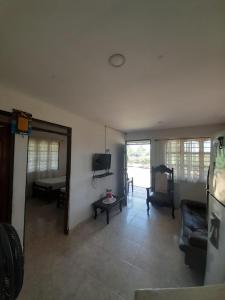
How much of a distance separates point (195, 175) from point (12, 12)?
14.2ft

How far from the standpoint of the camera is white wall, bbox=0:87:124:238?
188cm

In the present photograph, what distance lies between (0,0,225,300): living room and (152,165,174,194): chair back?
60 cm

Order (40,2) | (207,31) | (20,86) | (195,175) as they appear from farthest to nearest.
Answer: (195,175)
(20,86)
(207,31)
(40,2)

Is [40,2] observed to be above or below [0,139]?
above

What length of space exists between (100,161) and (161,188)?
1.91 meters

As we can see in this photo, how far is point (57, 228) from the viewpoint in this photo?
275 cm

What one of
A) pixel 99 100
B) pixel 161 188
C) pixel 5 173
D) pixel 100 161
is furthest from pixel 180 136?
pixel 5 173

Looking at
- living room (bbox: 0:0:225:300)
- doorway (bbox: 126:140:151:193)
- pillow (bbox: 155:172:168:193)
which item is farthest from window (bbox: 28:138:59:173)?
pillow (bbox: 155:172:168:193)

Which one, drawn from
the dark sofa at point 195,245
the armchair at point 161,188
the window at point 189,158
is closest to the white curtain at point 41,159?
the armchair at point 161,188

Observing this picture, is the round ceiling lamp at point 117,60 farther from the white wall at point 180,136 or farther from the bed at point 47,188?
the bed at point 47,188

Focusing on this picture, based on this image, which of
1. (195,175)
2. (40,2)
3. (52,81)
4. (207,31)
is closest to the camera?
(40,2)

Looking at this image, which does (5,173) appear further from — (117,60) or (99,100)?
(117,60)

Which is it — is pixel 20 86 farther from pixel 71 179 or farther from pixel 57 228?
pixel 57 228

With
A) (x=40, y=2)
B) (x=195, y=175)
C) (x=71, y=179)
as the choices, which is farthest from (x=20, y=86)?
(x=195, y=175)
